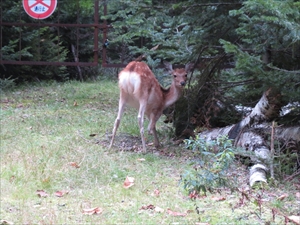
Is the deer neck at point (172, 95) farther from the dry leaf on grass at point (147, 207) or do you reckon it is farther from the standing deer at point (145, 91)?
the dry leaf on grass at point (147, 207)

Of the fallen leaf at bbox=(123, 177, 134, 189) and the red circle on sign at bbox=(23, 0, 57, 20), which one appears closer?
the fallen leaf at bbox=(123, 177, 134, 189)

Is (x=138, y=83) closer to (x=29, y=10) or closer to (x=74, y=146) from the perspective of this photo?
(x=74, y=146)

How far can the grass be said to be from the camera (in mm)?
5301

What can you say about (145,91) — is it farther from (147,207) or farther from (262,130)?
(147,207)

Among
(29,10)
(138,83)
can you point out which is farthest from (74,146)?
(29,10)

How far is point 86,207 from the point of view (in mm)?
5562

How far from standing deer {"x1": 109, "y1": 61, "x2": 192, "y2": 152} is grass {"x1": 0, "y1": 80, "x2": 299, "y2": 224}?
1.59 ft

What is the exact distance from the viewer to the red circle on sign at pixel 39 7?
14.6 metres

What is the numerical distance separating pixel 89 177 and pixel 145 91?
7.90 feet

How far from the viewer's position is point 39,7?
1472 centimetres

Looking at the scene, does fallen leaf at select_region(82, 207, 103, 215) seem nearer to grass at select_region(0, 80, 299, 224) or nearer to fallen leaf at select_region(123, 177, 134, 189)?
grass at select_region(0, 80, 299, 224)

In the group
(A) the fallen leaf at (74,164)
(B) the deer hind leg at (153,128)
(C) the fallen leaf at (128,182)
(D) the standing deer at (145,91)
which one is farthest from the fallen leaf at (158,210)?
(B) the deer hind leg at (153,128)

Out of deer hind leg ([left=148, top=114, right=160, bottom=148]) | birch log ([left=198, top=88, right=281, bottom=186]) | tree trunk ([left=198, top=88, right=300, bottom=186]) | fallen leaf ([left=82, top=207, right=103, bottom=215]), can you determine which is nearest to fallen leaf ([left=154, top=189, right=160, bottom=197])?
fallen leaf ([left=82, top=207, right=103, bottom=215])

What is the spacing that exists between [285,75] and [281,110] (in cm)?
135
